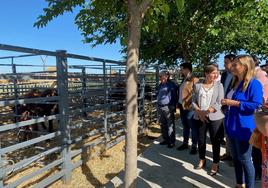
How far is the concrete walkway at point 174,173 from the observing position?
15.2 feet

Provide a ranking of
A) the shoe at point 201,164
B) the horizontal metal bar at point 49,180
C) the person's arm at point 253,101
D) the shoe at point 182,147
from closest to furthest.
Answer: the person's arm at point 253,101
the horizontal metal bar at point 49,180
the shoe at point 201,164
the shoe at point 182,147

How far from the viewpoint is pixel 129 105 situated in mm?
3342

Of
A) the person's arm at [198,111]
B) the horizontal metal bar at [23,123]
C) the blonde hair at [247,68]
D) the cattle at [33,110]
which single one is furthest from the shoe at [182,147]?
the blonde hair at [247,68]

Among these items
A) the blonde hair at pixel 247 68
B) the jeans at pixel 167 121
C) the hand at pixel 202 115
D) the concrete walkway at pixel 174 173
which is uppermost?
the blonde hair at pixel 247 68

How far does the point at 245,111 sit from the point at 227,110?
0.36 metres

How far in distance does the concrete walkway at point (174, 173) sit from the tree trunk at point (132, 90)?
117 centimetres

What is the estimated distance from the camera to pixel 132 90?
3.30 metres

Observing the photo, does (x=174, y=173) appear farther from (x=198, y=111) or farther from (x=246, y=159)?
(x=246, y=159)

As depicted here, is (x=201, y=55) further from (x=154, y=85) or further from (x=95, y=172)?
(x=95, y=172)

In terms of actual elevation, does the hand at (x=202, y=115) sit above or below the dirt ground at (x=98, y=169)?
above

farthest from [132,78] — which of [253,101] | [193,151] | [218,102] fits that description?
[193,151]

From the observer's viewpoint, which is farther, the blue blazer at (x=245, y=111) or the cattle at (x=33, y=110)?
the cattle at (x=33, y=110)

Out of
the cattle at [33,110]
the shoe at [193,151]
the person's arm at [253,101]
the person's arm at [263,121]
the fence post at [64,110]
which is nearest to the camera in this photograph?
the person's arm at [263,121]

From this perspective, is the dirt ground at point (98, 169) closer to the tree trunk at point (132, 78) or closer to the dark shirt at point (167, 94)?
the dark shirt at point (167, 94)
